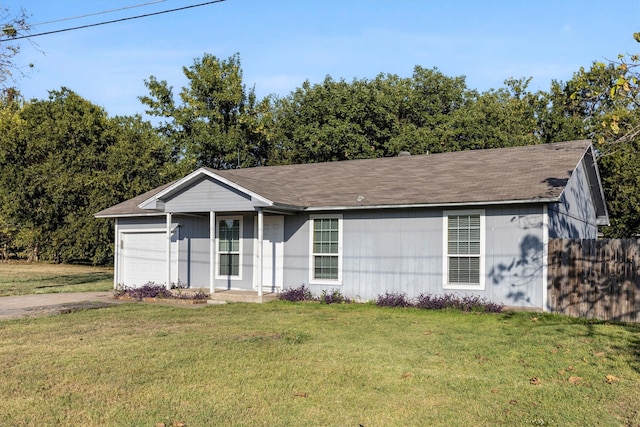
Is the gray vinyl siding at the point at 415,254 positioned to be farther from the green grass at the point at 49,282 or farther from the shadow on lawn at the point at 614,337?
the green grass at the point at 49,282

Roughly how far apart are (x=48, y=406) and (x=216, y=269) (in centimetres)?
1231

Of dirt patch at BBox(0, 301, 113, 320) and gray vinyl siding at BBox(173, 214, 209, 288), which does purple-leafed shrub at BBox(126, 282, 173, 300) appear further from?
gray vinyl siding at BBox(173, 214, 209, 288)

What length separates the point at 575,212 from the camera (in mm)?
16156

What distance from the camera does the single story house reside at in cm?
1376

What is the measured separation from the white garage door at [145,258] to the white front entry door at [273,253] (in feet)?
12.2

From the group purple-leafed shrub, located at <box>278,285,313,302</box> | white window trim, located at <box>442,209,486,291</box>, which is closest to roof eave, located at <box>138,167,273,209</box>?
purple-leafed shrub, located at <box>278,285,313,302</box>

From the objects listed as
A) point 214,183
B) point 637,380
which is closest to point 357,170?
→ point 214,183

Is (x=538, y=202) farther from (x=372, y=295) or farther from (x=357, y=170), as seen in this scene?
(x=357, y=170)

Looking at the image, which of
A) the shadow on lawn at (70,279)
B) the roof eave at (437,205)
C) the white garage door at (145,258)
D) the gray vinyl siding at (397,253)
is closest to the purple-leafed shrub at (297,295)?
the gray vinyl siding at (397,253)

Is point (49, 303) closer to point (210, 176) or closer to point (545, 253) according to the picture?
point (210, 176)

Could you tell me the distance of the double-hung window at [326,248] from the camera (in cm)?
1619

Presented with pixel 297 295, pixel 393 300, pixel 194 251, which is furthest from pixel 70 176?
pixel 393 300

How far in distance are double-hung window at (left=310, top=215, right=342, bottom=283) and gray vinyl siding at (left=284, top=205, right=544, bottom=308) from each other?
19 cm

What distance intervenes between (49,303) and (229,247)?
215 inches
